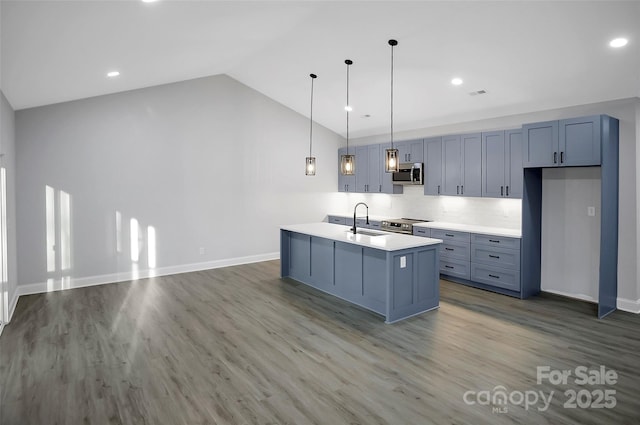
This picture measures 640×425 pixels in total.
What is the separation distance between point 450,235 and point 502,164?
131 centimetres

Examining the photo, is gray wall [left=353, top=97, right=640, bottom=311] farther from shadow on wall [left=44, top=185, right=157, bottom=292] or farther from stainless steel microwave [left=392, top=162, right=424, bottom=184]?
shadow on wall [left=44, top=185, right=157, bottom=292]

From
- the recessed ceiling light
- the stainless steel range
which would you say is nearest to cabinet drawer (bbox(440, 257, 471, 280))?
the stainless steel range

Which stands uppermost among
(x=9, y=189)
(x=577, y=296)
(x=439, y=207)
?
(x=9, y=189)

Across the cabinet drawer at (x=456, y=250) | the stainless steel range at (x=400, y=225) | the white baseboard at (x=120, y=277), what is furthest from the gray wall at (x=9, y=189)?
the cabinet drawer at (x=456, y=250)

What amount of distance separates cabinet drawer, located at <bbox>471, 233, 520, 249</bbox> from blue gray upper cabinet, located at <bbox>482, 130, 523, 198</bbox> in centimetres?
64

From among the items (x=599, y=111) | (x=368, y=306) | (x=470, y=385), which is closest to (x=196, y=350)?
(x=368, y=306)

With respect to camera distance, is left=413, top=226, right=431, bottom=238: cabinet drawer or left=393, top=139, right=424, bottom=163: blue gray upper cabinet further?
left=393, top=139, right=424, bottom=163: blue gray upper cabinet

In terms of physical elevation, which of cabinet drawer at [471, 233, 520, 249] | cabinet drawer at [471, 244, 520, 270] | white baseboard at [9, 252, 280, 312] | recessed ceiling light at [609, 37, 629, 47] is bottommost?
white baseboard at [9, 252, 280, 312]

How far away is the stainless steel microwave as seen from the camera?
22.8ft

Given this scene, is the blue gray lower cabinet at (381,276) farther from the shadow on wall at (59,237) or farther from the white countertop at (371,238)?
the shadow on wall at (59,237)

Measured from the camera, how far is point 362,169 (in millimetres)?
8352

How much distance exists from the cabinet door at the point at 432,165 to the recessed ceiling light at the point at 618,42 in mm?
2915

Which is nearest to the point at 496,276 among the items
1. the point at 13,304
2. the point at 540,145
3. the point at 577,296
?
the point at 577,296

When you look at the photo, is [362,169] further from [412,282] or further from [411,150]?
[412,282]
